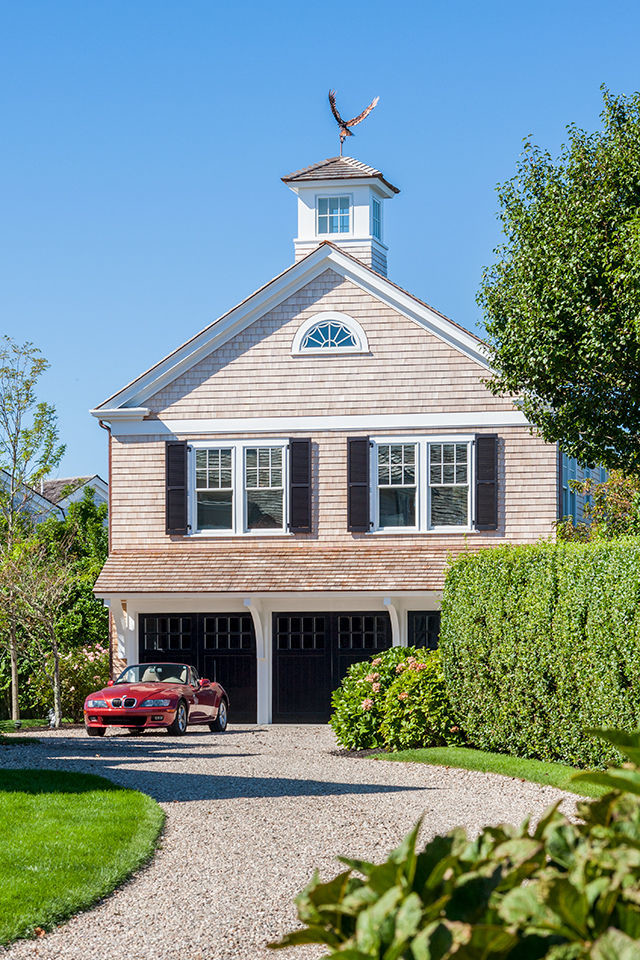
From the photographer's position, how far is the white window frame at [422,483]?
22.3m

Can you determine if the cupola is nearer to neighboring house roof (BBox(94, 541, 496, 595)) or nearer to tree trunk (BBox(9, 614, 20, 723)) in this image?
neighboring house roof (BBox(94, 541, 496, 595))

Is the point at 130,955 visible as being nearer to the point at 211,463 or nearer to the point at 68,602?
the point at 211,463

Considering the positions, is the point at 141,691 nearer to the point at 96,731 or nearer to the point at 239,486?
the point at 96,731

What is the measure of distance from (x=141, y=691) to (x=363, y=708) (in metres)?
4.26

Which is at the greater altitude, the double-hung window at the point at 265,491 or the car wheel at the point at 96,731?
the double-hung window at the point at 265,491

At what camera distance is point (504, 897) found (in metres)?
2.39

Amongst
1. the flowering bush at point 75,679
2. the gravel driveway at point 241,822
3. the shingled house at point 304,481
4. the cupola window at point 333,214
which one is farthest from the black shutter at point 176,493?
the cupola window at point 333,214

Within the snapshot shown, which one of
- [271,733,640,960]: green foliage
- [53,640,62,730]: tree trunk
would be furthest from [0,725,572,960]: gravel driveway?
[53,640,62,730]: tree trunk

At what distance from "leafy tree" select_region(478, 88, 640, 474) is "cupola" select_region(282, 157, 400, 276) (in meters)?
6.71

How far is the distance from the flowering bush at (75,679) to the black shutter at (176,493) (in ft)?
11.6

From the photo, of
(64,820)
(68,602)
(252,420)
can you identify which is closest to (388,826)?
(64,820)

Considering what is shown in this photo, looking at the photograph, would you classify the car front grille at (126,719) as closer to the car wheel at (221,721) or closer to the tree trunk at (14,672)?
the car wheel at (221,721)

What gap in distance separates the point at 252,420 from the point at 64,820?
45.1 feet

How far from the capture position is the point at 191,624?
76.5ft
